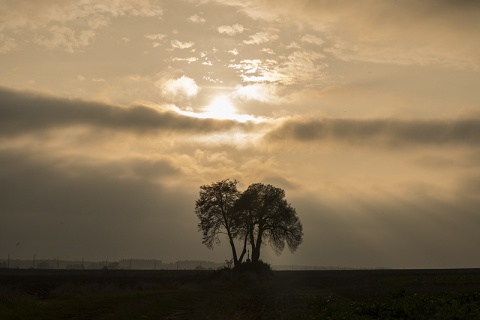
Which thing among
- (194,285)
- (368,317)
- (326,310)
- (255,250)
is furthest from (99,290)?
(255,250)

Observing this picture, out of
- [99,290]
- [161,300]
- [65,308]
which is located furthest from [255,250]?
[65,308]

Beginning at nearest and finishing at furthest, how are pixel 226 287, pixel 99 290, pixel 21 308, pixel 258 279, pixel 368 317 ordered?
pixel 368 317 → pixel 21 308 → pixel 99 290 → pixel 226 287 → pixel 258 279

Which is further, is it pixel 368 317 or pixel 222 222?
pixel 222 222

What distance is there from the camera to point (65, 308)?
3591 cm

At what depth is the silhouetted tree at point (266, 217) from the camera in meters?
99.4

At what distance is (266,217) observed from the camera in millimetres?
100375

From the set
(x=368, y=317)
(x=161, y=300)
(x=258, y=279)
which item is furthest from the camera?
(x=258, y=279)

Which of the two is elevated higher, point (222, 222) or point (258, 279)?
point (222, 222)

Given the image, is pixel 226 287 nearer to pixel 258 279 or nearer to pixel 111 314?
pixel 258 279

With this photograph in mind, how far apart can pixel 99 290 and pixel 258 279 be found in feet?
91.5

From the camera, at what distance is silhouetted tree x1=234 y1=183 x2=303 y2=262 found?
99.4 metres

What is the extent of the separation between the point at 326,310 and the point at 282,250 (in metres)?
68.0

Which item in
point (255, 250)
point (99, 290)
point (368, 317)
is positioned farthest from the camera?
point (255, 250)

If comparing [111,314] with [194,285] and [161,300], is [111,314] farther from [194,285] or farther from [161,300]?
[194,285]
